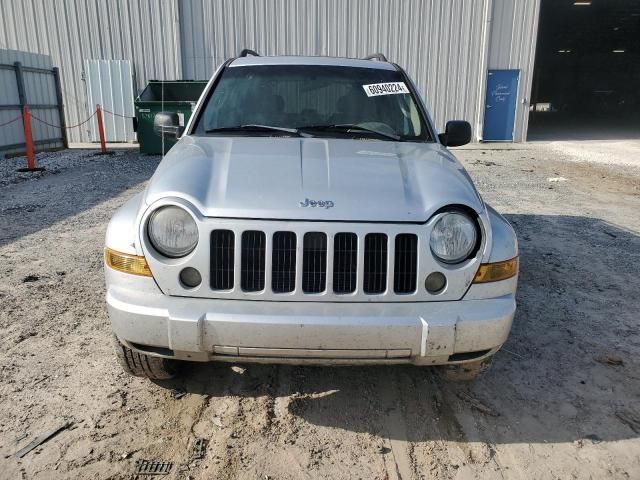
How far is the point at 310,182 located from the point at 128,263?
97 centimetres

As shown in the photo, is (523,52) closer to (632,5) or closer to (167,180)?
(632,5)

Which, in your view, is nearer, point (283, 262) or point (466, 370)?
point (283, 262)

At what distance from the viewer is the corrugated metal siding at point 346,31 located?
16359mm

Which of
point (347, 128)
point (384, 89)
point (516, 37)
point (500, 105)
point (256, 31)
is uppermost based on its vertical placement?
point (256, 31)

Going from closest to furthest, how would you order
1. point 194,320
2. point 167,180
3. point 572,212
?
point 194,320
point 167,180
point 572,212

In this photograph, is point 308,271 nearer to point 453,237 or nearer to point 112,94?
point 453,237

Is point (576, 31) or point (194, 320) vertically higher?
point (576, 31)

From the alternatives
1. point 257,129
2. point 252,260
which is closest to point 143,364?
point 252,260

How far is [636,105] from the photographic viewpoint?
1487 inches

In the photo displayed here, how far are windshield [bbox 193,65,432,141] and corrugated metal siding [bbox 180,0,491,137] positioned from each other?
13598 mm

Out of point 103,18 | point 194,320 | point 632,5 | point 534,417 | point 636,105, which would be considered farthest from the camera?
point 636,105

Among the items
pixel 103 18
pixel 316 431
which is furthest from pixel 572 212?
pixel 103 18

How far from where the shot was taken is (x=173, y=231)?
2379mm

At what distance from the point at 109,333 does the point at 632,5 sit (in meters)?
29.1
